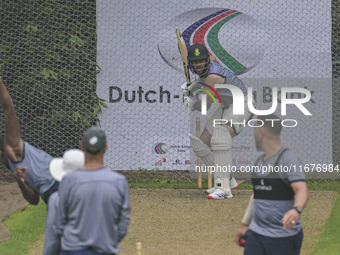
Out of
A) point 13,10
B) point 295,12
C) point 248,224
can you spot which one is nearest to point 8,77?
point 13,10

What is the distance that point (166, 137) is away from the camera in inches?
508

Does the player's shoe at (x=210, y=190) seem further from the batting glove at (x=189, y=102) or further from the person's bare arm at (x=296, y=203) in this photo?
the person's bare arm at (x=296, y=203)

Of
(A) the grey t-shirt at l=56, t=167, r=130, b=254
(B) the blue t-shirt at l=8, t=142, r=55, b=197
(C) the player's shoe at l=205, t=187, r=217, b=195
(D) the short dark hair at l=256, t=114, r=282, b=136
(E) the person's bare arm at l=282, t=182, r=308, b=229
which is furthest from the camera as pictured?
(C) the player's shoe at l=205, t=187, r=217, b=195

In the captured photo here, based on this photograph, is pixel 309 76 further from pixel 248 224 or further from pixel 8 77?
pixel 248 224

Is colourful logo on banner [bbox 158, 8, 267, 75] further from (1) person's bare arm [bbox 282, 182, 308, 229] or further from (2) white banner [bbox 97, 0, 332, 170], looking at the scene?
(1) person's bare arm [bbox 282, 182, 308, 229]

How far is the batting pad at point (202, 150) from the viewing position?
1165 centimetres

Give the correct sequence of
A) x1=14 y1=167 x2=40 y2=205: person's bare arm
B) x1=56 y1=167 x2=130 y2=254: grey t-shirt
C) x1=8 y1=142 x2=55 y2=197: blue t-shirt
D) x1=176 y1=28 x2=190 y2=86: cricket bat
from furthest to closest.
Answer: x1=176 y1=28 x2=190 y2=86: cricket bat
x1=8 y1=142 x2=55 y2=197: blue t-shirt
x1=14 y1=167 x2=40 y2=205: person's bare arm
x1=56 y1=167 x2=130 y2=254: grey t-shirt

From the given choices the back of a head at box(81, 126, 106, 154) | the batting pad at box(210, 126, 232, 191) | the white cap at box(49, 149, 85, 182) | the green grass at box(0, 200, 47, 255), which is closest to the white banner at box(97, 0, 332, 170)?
the batting pad at box(210, 126, 232, 191)

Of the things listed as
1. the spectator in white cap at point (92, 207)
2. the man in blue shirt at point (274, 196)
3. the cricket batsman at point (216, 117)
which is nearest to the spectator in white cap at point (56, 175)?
the spectator in white cap at point (92, 207)

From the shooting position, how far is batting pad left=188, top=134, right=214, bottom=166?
459 inches

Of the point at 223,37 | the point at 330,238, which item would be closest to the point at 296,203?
the point at 330,238

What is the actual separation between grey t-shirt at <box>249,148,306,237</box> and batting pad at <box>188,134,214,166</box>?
19.0 ft

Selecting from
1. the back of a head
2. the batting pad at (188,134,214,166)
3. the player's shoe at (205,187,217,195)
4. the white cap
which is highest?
the back of a head

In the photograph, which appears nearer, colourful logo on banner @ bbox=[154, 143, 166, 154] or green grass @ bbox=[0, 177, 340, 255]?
green grass @ bbox=[0, 177, 340, 255]
